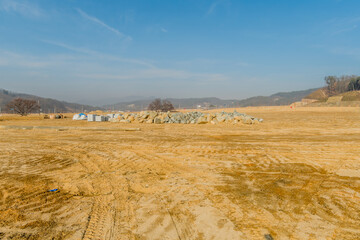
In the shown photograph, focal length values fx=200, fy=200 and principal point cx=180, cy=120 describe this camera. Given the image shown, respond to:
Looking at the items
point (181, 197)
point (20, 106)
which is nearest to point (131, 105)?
point (20, 106)

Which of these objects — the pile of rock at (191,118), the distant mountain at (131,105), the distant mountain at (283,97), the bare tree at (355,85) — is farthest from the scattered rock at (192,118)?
the distant mountain at (283,97)

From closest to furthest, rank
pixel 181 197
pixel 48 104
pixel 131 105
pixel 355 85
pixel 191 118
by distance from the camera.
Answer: pixel 181 197
pixel 191 118
pixel 355 85
pixel 48 104
pixel 131 105

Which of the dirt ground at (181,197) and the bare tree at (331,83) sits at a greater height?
the bare tree at (331,83)

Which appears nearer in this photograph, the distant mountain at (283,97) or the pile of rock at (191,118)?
the pile of rock at (191,118)

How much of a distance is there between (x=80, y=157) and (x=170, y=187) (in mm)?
3694

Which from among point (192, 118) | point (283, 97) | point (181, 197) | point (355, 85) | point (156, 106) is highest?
point (355, 85)

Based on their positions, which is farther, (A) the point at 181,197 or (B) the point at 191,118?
(B) the point at 191,118

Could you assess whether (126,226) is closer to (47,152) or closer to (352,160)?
(47,152)

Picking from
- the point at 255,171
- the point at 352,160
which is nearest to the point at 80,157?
the point at 255,171

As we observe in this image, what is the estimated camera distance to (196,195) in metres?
3.46

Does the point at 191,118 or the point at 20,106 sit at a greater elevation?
the point at 20,106

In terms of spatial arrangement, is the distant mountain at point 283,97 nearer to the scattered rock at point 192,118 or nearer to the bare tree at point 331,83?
the bare tree at point 331,83

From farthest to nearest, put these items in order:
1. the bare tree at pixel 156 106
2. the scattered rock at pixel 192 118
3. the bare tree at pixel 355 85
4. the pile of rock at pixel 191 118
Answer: the bare tree at pixel 355 85 < the bare tree at pixel 156 106 < the pile of rock at pixel 191 118 < the scattered rock at pixel 192 118

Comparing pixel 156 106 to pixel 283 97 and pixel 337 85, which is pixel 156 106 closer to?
pixel 337 85
